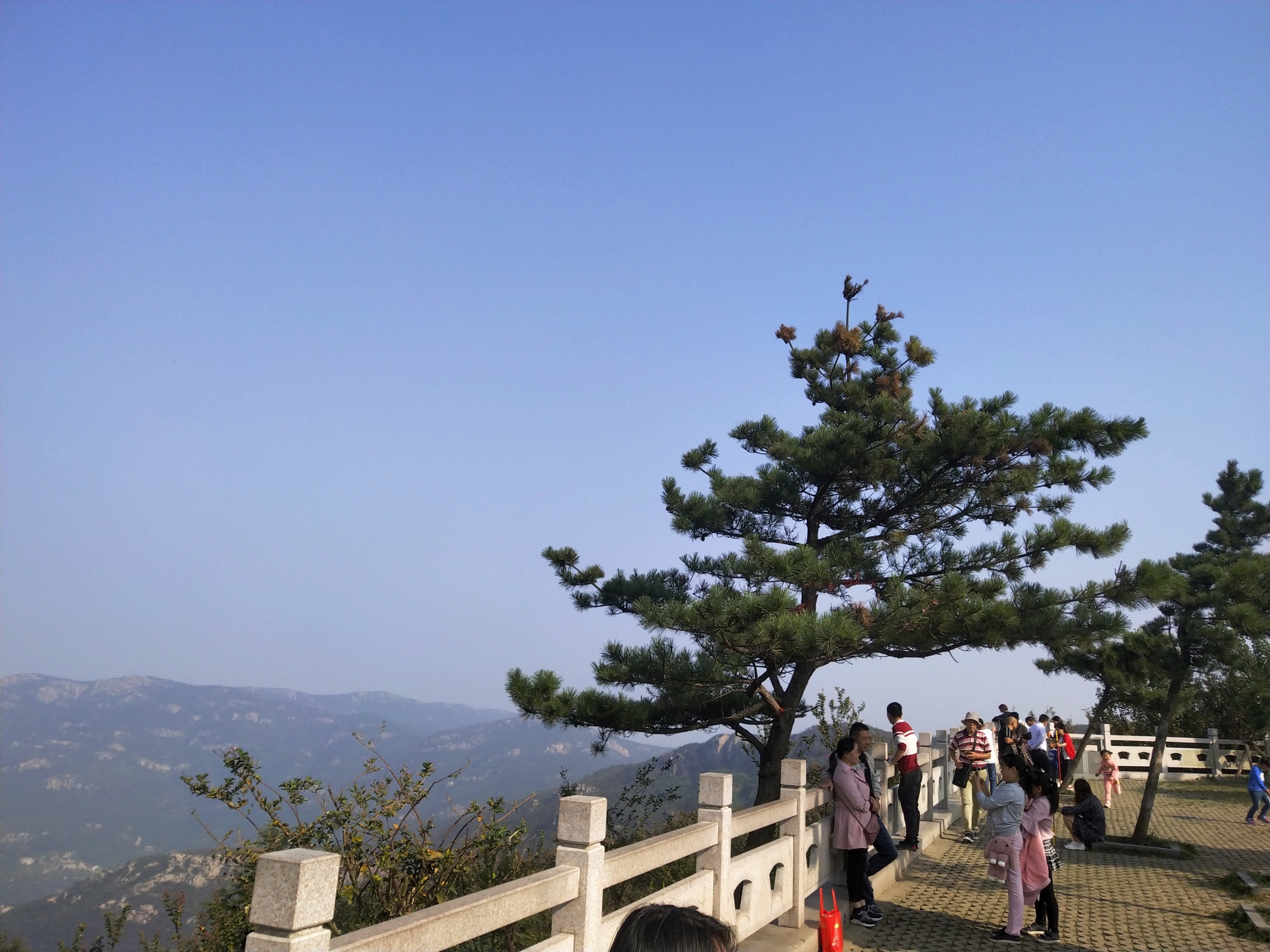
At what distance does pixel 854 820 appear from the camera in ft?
24.1

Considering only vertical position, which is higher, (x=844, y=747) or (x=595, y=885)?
(x=844, y=747)

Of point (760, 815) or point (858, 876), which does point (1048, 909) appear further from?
point (760, 815)

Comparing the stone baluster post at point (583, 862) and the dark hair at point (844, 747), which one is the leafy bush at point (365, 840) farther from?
the dark hair at point (844, 747)

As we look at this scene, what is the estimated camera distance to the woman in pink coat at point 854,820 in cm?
724

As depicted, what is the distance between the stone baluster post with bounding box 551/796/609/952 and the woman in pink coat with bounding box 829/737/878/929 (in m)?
3.49

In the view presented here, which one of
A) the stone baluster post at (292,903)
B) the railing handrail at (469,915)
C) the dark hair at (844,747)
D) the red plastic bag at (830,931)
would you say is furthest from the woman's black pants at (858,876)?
the stone baluster post at (292,903)

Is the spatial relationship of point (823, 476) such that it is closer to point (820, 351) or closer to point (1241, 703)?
point (820, 351)

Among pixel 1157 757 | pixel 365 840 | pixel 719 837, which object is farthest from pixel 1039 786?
pixel 1157 757

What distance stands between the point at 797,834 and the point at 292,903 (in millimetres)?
5010

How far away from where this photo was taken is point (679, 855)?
5.22 m

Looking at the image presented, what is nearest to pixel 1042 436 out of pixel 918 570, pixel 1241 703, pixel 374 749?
pixel 918 570

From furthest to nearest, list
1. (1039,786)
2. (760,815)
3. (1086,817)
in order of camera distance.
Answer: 1. (1086,817)
2. (1039,786)
3. (760,815)

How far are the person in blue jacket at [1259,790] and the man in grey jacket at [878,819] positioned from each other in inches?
370

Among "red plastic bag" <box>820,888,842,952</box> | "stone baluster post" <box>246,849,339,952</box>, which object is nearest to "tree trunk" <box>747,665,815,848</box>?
"red plastic bag" <box>820,888,842,952</box>
